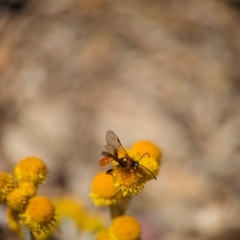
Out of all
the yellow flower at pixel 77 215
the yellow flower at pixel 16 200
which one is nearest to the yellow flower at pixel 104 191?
the yellow flower at pixel 16 200

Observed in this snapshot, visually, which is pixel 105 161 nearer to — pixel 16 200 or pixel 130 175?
pixel 130 175

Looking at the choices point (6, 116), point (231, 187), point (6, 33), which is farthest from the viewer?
point (6, 33)

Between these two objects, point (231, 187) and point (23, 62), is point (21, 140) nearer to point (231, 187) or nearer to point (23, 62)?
point (23, 62)

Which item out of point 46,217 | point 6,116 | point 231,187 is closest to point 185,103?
point 231,187

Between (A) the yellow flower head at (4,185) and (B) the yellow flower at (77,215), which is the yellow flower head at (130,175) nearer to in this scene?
(A) the yellow flower head at (4,185)

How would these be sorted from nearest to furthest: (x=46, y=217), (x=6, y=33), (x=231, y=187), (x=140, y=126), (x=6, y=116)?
(x=46, y=217)
(x=231, y=187)
(x=140, y=126)
(x=6, y=116)
(x=6, y=33)

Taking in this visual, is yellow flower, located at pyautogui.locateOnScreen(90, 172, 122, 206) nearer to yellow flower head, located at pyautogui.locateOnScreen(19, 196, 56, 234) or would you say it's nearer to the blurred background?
yellow flower head, located at pyautogui.locateOnScreen(19, 196, 56, 234)

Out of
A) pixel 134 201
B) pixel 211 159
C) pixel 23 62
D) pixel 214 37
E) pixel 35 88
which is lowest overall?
pixel 134 201
